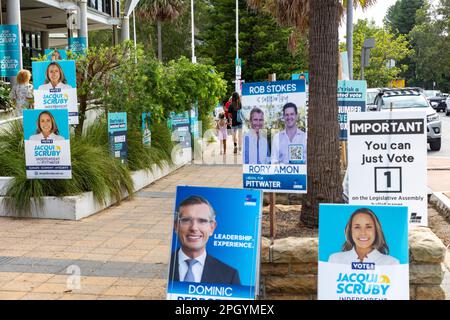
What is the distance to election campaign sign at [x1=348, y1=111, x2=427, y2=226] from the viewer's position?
4.86m

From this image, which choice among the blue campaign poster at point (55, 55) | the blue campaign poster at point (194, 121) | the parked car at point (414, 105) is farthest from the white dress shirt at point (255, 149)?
the parked car at point (414, 105)

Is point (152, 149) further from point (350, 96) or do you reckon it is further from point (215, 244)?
point (215, 244)

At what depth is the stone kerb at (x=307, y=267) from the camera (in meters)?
4.66

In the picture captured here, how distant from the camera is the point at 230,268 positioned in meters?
4.26

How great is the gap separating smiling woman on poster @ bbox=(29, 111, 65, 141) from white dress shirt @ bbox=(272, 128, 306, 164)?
160 inches

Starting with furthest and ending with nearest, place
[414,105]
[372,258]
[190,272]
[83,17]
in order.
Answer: [83,17], [414,105], [190,272], [372,258]

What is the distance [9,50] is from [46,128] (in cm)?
833

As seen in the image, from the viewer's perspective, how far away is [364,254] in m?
3.96

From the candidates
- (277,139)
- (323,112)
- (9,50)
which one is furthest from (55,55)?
(323,112)

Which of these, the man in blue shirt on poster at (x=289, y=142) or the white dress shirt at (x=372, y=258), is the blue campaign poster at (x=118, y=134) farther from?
the white dress shirt at (x=372, y=258)

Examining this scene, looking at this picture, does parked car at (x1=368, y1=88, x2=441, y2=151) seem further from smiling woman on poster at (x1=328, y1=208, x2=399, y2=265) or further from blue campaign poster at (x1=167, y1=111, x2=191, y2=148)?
smiling woman on poster at (x1=328, y1=208, x2=399, y2=265)
